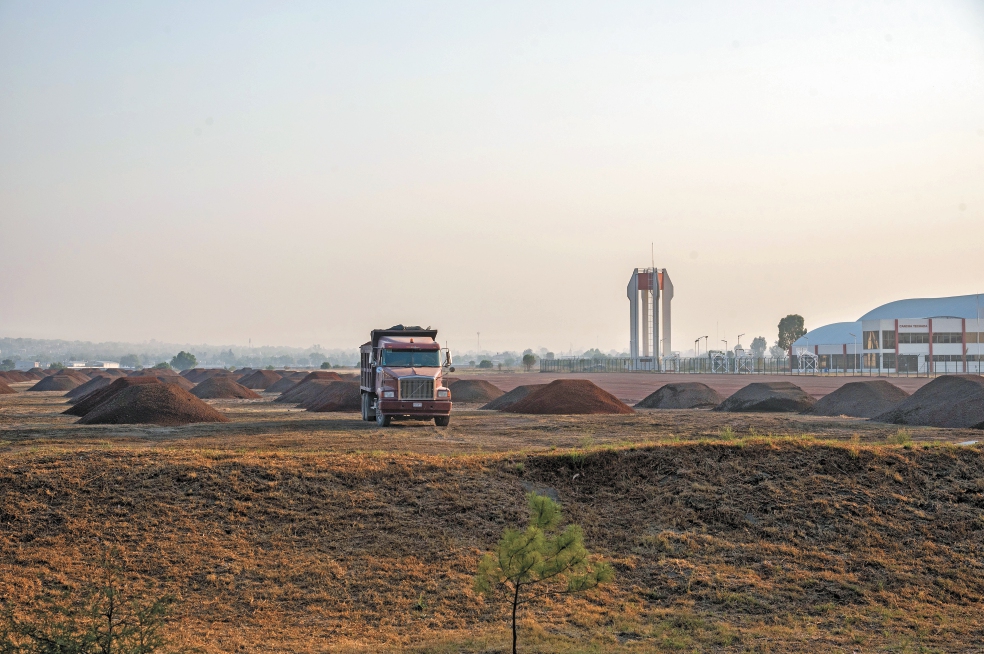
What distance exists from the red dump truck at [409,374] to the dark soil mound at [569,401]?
493 inches

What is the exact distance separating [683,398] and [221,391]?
140 feet

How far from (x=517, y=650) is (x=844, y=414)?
40.4 metres

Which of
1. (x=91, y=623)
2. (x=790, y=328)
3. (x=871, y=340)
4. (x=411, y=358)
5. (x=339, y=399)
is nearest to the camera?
(x=91, y=623)

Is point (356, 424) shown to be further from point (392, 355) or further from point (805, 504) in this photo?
point (805, 504)

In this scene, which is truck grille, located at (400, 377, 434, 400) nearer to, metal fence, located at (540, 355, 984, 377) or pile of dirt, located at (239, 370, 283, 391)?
pile of dirt, located at (239, 370, 283, 391)

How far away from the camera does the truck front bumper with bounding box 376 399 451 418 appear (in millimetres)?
36406

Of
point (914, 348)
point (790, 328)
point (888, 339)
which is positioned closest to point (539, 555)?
point (914, 348)

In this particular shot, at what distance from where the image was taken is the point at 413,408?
36562 millimetres

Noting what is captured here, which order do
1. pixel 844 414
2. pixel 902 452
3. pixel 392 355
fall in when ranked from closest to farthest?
pixel 902 452
pixel 392 355
pixel 844 414

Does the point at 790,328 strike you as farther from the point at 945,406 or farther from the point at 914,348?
the point at 945,406

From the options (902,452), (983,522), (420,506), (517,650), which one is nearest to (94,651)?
(517,650)

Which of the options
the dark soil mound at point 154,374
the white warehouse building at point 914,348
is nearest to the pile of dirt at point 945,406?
the white warehouse building at point 914,348

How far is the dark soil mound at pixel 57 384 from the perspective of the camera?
337 ft

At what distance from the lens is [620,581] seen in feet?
49.4
